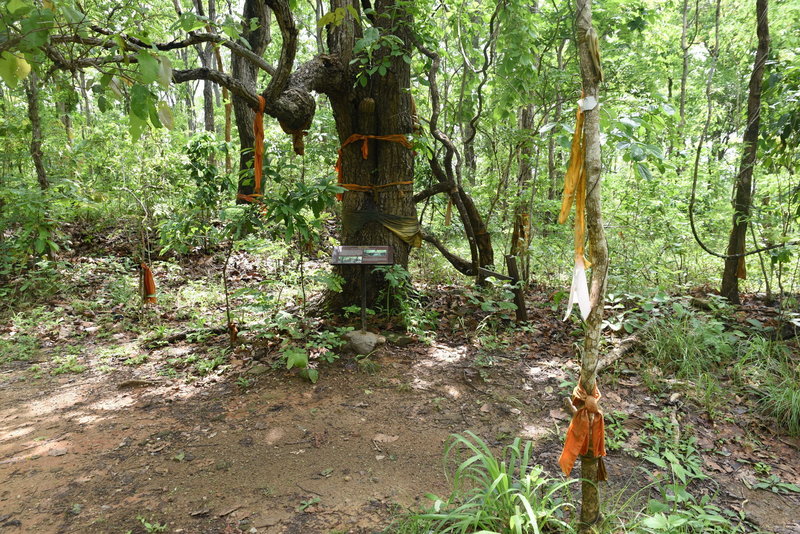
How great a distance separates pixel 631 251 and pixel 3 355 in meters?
8.14

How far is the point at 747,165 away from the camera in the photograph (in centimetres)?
492

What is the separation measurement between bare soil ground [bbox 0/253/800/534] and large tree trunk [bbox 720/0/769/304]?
234cm

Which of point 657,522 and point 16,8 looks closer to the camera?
point 16,8

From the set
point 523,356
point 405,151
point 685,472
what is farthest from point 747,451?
point 405,151

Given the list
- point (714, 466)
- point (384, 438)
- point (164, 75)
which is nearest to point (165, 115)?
point (164, 75)

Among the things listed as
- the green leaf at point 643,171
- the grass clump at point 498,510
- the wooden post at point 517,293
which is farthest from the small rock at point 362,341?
the green leaf at point 643,171

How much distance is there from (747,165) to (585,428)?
15.0 ft

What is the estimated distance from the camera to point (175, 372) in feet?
14.2

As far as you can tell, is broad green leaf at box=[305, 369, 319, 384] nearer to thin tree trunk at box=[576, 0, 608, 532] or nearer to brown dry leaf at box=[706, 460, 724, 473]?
thin tree trunk at box=[576, 0, 608, 532]

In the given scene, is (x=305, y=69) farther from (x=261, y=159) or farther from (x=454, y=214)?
(x=454, y=214)

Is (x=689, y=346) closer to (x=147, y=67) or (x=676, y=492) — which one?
(x=676, y=492)

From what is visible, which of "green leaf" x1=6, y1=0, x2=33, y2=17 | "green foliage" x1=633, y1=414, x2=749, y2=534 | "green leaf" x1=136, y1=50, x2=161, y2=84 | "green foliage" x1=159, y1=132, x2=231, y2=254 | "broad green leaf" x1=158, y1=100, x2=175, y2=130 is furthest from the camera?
"green foliage" x1=159, y1=132, x2=231, y2=254

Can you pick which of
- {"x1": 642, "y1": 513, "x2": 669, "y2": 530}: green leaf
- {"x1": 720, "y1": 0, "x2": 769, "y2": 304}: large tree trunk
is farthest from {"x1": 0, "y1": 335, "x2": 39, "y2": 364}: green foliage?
{"x1": 720, "y1": 0, "x2": 769, "y2": 304}: large tree trunk

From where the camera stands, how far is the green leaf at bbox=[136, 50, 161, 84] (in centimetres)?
127
